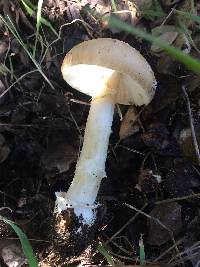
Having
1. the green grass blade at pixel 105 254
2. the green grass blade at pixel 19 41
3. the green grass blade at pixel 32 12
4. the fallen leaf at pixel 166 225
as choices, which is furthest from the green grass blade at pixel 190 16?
the green grass blade at pixel 105 254

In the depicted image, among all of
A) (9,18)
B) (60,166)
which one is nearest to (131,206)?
(60,166)

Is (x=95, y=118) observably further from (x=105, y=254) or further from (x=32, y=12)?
(x=32, y=12)

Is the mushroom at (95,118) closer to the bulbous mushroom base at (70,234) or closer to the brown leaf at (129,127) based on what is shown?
the bulbous mushroom base at (70,234)

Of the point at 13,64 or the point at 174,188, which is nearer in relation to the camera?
the point at 174,188

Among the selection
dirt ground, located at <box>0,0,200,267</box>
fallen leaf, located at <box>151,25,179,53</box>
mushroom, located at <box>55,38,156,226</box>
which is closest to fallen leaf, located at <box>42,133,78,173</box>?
dirt ground, located at <box>0,0,200,267</box>

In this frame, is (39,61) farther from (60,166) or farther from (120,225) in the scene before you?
(120,225)

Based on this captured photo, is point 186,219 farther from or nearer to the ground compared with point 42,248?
farther from the ground

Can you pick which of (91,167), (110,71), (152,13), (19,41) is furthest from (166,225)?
(19,41)
